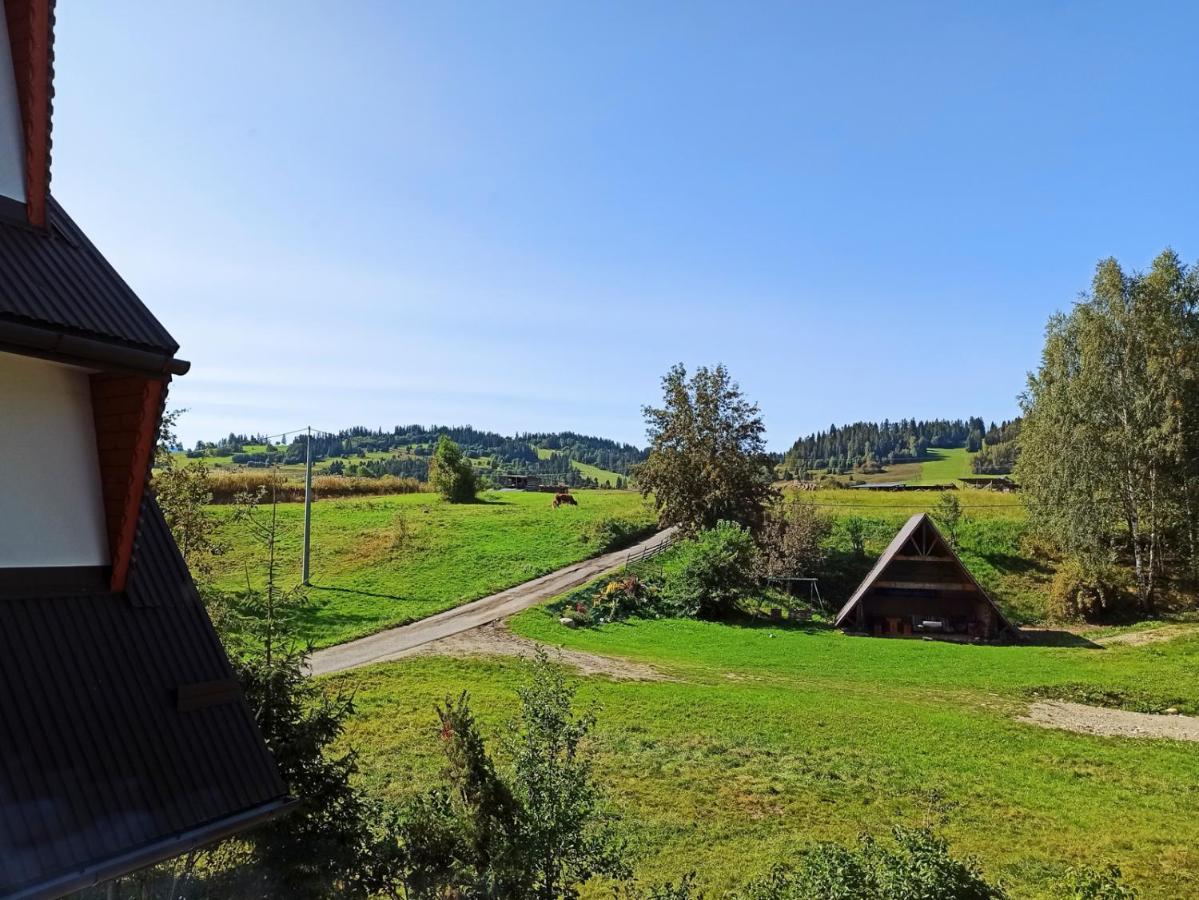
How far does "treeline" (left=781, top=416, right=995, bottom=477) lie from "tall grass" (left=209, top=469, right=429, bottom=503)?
90684 millimetres

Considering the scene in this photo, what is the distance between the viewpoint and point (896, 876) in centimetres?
493

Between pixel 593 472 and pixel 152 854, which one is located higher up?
pixel 593 472

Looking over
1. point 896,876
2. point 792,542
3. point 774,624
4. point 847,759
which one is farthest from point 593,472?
point 896,876

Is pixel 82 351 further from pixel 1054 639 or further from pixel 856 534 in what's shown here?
pixel 856 534

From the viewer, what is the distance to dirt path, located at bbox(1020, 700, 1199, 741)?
1633cm

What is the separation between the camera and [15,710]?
3904 mm

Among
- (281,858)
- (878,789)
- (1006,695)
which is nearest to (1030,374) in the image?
(1006,695)

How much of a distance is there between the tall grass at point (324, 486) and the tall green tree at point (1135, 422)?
145 ft

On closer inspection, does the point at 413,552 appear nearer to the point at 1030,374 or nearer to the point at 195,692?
the point at 195,692

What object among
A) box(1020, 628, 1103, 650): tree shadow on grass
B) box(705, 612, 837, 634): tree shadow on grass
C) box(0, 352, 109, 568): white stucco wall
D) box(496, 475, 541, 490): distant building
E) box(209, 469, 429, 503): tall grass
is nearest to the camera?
box(0, 352, 109, 568): white stucco wall

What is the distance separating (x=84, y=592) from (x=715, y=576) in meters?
28.3

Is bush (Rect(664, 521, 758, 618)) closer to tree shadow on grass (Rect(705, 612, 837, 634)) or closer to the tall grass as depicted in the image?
tree shadow on grass (Rect(705, 612, 837, 634))

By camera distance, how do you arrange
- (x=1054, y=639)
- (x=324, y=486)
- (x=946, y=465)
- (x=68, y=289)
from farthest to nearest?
1. (x=946, y=465)
2. (x=324, y=486)
3. (x=1054, y=639)
4. (x=68, y=289)

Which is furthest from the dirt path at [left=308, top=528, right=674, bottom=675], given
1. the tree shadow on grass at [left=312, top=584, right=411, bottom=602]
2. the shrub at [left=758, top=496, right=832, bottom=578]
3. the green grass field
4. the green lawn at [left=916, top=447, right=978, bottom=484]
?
the green grass field
